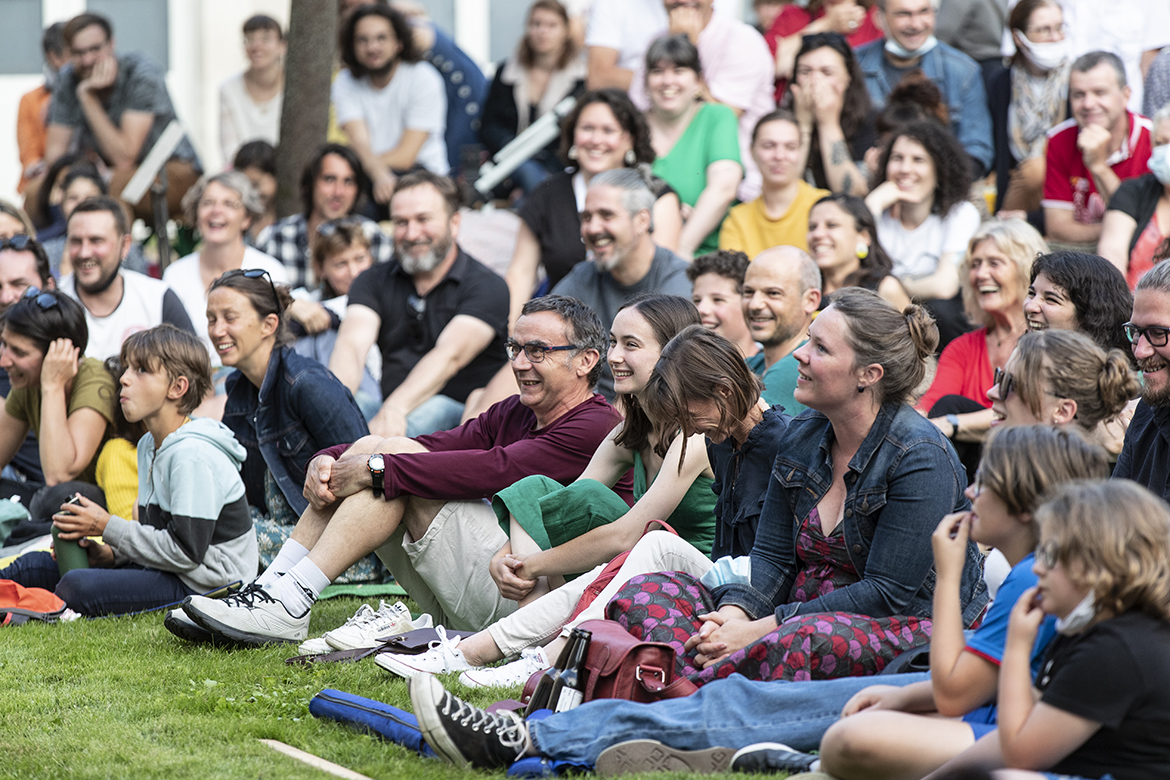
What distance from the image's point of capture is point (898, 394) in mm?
3762

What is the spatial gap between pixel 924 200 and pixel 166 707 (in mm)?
4641

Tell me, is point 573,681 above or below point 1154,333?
below

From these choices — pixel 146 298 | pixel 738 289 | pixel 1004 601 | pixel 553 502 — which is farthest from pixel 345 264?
pixel 1004 601

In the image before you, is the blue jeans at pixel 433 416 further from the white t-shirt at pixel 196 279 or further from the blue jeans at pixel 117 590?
the blue jeans at pixel 117 590

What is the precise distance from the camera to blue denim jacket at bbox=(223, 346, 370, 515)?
561 cm

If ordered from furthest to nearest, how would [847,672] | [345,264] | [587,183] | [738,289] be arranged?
1. [345,264]
2. [587,183]
3. [738,289]
4. [847,672]

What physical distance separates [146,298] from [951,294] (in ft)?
14.3

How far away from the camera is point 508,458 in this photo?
4.94m

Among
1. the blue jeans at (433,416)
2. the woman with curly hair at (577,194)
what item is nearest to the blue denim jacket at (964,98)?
the woman with curly hair at (577,194)

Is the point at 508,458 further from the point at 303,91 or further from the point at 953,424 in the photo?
the point at 303,91

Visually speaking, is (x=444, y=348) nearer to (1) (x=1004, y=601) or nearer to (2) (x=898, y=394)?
(2) (x=898, y=394)

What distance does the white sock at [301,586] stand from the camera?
4820 millimetres

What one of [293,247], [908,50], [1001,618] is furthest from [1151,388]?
[293,247]

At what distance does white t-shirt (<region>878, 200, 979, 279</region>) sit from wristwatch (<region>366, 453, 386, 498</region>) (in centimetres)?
323
